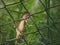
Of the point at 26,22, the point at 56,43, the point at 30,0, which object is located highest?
the point at 30,0

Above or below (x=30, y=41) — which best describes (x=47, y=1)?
above

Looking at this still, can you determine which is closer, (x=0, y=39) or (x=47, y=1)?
(x=47, y=1)

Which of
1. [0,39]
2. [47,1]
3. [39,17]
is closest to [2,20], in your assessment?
[0,39]

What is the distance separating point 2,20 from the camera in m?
1.49

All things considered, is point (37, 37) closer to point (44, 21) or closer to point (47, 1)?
point (44, 21)

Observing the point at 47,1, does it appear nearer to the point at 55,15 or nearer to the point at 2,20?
the point at 55,15

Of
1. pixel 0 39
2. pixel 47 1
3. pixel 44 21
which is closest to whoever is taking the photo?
pixel 47 1

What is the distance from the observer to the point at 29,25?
1.30 metres

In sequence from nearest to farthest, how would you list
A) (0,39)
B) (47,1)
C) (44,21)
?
(47,1) < (44,21) < (0,39)

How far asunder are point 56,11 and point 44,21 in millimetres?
126

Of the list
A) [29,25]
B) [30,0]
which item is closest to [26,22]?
[29,25]

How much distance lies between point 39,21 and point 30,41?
A: 0.43 ft

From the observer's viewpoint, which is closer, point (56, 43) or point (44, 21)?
point (56, 43)

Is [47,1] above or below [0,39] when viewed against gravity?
above
